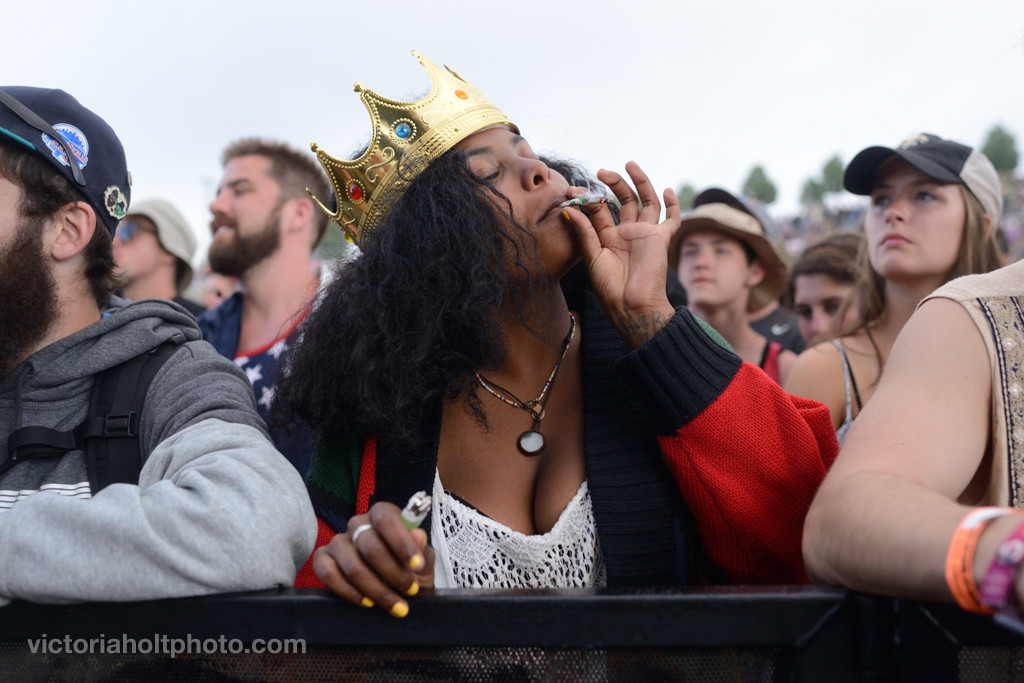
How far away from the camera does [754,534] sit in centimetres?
161

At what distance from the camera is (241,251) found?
4.61m

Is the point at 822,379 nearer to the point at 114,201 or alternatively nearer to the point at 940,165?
the point at 940,165

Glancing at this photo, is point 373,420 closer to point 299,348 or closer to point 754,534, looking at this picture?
point 299,348

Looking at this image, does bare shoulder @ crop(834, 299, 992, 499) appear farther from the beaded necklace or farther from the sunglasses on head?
the sunglasses on head

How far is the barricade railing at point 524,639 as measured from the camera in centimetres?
98

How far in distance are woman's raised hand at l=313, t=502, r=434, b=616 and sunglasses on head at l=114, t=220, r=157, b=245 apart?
15.5 ft

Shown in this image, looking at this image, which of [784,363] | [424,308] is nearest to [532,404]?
[424,308]

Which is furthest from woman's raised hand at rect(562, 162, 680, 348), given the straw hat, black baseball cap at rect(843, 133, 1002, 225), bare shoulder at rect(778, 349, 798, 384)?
the straw hat

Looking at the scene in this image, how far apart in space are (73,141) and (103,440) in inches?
30.2

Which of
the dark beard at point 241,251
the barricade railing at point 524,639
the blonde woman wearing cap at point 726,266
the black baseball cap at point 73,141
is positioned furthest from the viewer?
the blonde woman wearing cap at point 726,266

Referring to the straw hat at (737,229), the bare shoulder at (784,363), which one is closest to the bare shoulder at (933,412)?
the bare shoulder at (784,363)

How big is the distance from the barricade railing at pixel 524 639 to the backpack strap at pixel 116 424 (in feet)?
1.74

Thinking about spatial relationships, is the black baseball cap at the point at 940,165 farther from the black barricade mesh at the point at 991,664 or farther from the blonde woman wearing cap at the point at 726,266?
the black barricade mesh at the point at 991,664

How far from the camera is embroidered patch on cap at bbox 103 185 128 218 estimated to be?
82.2 inches
